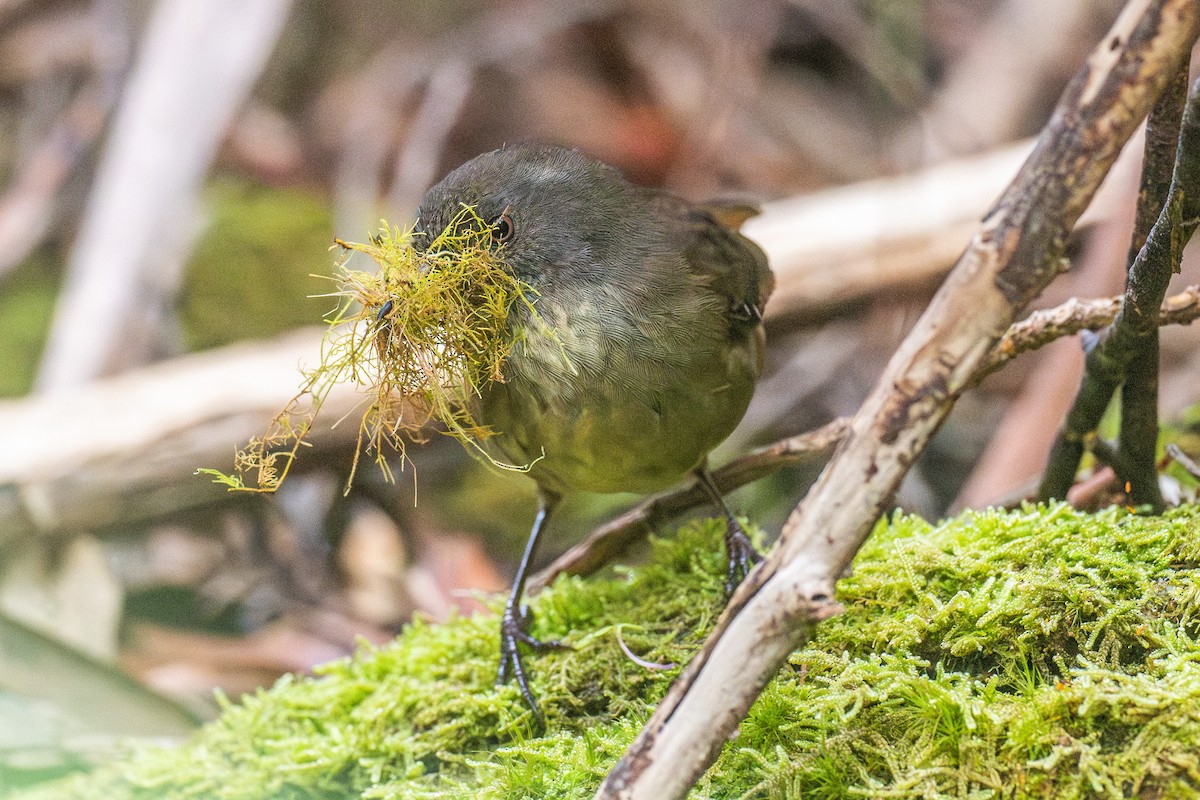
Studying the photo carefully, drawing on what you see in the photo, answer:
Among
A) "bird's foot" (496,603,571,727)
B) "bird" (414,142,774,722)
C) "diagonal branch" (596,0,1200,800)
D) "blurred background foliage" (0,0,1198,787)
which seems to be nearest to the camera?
"diagonal branch" (596,0,1200,800)

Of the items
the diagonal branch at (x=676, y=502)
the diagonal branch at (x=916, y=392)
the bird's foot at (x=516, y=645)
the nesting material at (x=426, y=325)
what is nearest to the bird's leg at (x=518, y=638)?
the bird's foot at (x=516, y=645)

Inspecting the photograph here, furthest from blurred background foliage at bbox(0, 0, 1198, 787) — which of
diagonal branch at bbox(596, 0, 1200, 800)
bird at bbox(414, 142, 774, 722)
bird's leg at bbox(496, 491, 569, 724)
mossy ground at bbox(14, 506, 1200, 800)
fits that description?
diagonal branch at bbox(596, 0, 1200, 800)

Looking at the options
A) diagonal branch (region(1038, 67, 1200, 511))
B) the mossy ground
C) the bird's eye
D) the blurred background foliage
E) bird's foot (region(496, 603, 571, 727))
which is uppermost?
the blurred background foliage

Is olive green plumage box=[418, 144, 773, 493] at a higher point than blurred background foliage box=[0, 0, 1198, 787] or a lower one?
lower

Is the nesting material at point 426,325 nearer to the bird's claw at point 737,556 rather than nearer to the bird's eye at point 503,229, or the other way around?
the bird's eye at point 503,229

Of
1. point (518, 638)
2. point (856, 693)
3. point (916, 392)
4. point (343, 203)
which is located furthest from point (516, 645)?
Result: point (343, 203)

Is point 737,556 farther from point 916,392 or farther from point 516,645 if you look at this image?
point 916,392

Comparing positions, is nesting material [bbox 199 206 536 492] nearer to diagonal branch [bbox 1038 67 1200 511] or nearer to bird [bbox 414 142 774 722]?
bird [bbox 414 142 774 722]

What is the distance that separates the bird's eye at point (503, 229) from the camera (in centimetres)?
268

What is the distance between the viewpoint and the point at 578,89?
7.57 m

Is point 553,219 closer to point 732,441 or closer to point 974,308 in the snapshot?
point 974,308

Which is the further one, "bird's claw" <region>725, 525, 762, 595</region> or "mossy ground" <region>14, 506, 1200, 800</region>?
"bird's claw" <region>725, 525, 762, 595</region>

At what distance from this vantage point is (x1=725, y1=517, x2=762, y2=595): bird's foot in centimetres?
283

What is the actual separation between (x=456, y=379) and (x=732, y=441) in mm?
3104
